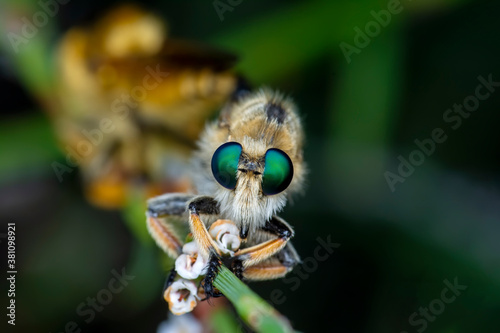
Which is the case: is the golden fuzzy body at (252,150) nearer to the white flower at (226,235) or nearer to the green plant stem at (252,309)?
the white flower at (226,235)

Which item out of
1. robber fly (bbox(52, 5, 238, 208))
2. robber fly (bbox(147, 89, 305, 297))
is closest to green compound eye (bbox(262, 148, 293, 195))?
robber fly (bbox(147, 89, 305, 297))

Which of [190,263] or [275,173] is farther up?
[275,173]

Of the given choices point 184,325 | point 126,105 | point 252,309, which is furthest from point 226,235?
point 126,105

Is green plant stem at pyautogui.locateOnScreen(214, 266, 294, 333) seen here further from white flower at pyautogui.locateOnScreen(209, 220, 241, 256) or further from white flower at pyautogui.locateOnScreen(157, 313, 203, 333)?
white flower at pyautogui.locateOnScreen(157, 313, 203, 333)

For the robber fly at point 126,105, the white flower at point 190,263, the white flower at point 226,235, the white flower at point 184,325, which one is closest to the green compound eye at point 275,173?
the white flower at point 226,235

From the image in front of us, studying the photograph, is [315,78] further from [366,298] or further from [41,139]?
[41,139]

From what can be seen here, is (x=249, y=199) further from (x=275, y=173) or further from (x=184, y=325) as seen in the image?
(x=184, y=325)
